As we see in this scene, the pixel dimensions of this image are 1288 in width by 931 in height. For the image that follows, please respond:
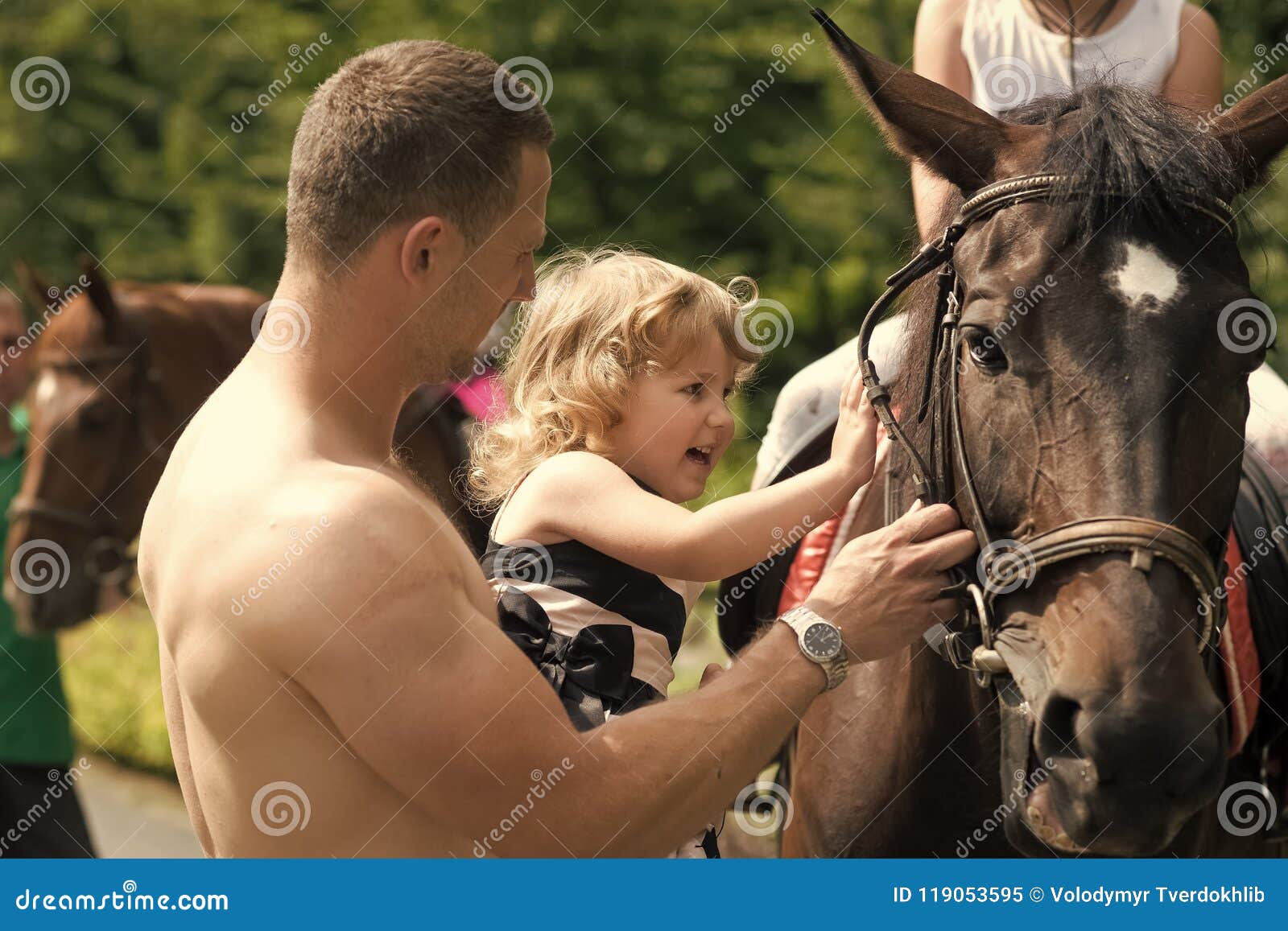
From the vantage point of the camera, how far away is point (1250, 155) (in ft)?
8.69

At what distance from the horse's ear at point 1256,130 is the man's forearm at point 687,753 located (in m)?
1.38

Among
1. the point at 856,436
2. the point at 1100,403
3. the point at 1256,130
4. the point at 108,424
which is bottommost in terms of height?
the point at 108,424

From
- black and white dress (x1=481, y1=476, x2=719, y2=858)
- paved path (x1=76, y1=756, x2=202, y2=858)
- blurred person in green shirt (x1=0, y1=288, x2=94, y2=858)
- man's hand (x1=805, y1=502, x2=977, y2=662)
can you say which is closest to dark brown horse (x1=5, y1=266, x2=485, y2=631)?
blurred person in green shirt (x1=0, y1=288, x2=94, y2=858)

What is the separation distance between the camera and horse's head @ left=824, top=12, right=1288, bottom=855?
215cm

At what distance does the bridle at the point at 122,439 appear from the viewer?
6367 mm

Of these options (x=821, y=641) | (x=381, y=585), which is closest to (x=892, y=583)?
(x=821, y=641)

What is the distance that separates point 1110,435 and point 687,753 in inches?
36.2

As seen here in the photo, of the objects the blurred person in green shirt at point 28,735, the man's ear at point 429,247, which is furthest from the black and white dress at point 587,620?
the blurred person in green shirt at point 28,735

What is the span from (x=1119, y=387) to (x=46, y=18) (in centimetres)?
1820

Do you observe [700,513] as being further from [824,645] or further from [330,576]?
[330,576]

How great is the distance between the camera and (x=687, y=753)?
2.02m

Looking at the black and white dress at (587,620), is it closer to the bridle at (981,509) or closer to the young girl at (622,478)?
the young girl at (622,478)

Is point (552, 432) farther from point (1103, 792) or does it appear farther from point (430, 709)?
point (1103, 792)

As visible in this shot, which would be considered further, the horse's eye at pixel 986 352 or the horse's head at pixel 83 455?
the horse's head at pixel 83 455
